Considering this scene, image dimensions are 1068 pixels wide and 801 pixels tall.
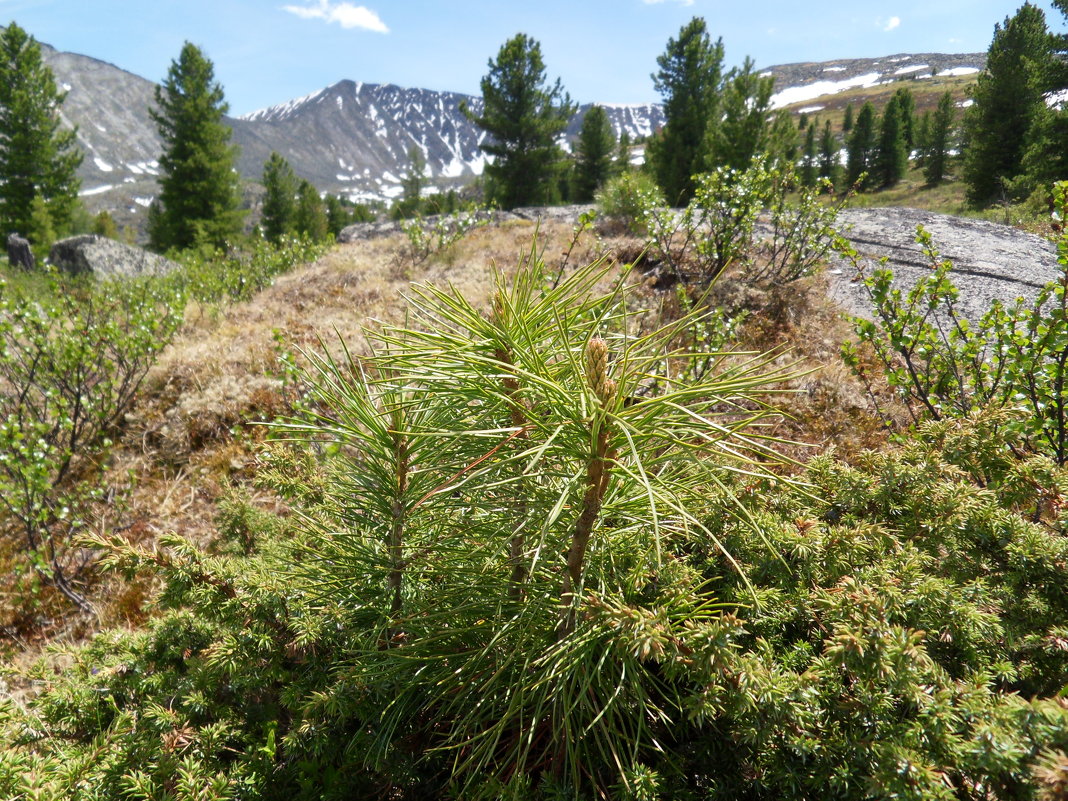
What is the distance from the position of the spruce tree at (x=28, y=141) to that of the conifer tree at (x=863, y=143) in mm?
48197

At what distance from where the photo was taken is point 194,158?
18609 millimetres

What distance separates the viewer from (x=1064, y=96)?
18.6 m

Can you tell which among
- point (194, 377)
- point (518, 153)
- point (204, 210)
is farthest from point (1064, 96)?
point (204, 210)

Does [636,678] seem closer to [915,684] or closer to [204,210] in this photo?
[915,684]

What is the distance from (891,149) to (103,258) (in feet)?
171

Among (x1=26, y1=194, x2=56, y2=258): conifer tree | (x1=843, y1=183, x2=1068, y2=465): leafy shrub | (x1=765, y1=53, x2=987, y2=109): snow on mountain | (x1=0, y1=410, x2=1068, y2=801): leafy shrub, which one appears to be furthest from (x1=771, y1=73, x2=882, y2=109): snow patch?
(x1=0, y1=410, x2=1068, y2=801): leafy shrub

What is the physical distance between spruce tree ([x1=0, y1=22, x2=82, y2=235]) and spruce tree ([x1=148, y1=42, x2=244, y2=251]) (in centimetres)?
351

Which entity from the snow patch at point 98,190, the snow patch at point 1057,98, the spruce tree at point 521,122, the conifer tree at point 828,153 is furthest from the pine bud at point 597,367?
the snow patch at point 98,190

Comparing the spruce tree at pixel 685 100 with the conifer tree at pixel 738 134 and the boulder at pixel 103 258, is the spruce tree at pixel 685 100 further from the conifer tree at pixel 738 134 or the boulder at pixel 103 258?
the boulder at pixel 103 258

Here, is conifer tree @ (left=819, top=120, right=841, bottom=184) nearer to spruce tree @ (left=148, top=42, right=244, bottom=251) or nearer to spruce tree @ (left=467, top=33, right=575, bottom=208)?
spruce tree @ (left=467, top=33, right=575, bottom=208)

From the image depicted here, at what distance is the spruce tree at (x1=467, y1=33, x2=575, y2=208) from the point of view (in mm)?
18125

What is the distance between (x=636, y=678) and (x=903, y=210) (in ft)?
28.0

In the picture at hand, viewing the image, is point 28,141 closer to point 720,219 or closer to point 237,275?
point 237,275

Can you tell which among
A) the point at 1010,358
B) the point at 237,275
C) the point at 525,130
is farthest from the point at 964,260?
the point at 525,130
